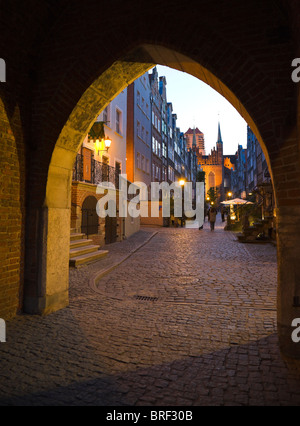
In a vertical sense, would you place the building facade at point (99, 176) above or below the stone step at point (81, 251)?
above

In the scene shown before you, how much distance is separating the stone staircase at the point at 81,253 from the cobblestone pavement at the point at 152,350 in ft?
8.38

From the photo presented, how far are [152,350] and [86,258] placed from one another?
6883mm

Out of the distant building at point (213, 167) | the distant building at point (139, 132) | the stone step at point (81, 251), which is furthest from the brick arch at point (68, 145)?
the distant building at point (213, 167)

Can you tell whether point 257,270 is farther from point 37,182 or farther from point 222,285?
point 37,182

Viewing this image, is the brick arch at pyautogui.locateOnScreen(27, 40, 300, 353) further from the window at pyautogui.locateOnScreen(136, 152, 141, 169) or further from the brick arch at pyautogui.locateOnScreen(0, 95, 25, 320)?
the window at pyautogui.locateOnScreen(136, 152, 141, 169)

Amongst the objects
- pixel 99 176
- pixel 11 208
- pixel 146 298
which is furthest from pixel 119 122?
pixel 11 208

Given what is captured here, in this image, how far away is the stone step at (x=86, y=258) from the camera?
959 centimetres

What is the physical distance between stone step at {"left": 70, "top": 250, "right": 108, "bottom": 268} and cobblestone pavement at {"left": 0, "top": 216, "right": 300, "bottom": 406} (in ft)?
7.82

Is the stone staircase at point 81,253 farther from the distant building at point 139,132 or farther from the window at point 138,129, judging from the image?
the window at point 138,129

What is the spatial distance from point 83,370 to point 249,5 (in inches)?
203

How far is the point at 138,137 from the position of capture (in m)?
27.7

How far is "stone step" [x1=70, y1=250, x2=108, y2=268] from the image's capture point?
959 cm

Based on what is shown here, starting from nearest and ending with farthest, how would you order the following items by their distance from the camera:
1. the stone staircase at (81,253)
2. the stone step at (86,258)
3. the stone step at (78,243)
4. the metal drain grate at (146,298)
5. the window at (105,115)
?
the metal drain grate at (146,298), the stone step at (86,258), the stone staircase at (81,253), the stone step at (78,243), the window at (105,115)

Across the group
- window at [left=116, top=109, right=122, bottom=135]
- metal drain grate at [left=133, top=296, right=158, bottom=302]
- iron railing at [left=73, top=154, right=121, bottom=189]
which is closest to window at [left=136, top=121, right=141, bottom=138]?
window at [left=116, top=109, right=122, bottom=135]
